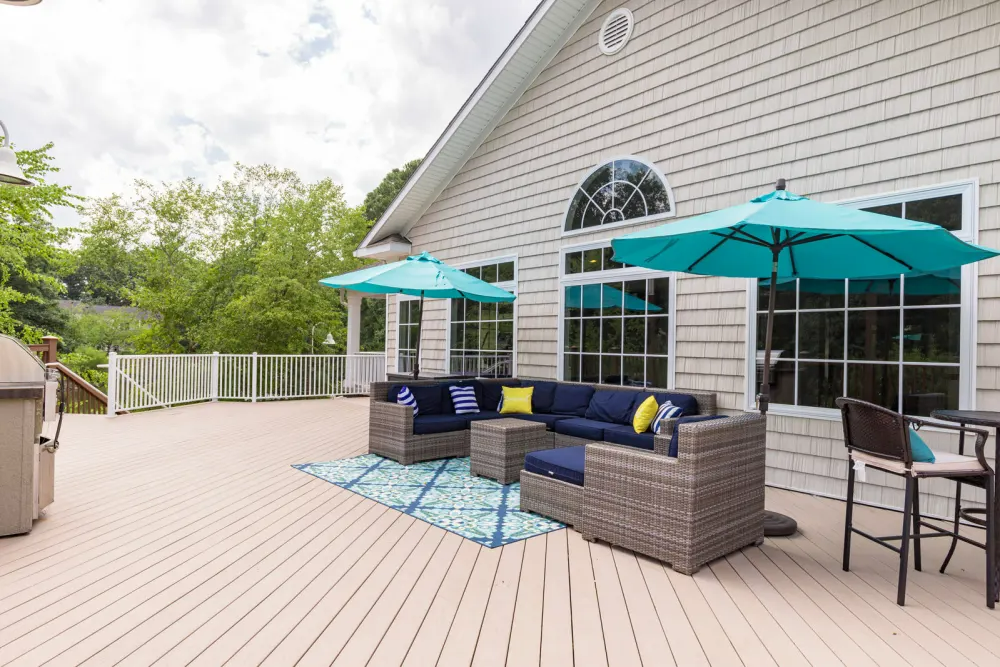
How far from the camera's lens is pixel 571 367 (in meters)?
6.51

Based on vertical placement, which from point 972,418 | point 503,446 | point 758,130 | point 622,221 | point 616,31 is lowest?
point 503,446

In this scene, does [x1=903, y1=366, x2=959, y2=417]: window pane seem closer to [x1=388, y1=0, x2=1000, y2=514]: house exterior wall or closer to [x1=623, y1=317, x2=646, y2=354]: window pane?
[x1=388, y1=0, x2=1000, y2=514]: house exterior wall

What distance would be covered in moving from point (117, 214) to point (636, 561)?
61.7 ft

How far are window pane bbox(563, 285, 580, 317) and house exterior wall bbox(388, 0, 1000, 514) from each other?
14 centimetres

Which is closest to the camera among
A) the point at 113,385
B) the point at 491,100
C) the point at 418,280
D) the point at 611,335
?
the point at 418,280

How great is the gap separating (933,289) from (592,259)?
313 cm

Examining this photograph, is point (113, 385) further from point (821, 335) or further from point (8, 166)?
point (821, 335)

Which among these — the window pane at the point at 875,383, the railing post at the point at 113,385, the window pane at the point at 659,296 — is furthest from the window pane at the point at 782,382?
the railing post at the point at 113,385

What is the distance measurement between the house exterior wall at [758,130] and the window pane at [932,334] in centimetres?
14

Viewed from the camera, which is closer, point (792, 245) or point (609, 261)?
point (792, 245)

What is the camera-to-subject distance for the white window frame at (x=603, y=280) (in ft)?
18.0

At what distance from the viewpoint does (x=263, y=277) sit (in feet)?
45.7

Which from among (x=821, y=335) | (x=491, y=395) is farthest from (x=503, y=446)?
(x=821, y=335)

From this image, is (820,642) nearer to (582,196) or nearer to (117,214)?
(582,196)
